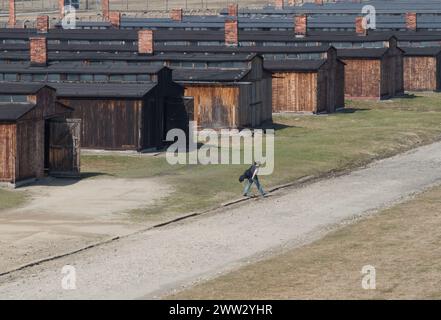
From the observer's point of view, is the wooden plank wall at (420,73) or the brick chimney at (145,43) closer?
the brick chimney at (145,43)

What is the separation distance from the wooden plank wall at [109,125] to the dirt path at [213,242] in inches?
429

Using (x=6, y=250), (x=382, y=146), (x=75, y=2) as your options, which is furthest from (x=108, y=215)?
(x=75, y=2)

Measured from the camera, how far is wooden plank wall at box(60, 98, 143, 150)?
64.8 m

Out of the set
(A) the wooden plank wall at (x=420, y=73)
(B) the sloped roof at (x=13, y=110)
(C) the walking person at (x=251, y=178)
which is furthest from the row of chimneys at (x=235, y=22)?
(C) the walking person at (x=251, y=178)

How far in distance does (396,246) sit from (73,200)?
14.1 meters

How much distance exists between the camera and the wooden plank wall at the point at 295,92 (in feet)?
282

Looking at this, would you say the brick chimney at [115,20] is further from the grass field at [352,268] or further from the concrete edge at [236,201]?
the grass field at [352,268]

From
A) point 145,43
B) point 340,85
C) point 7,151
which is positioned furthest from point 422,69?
point 7,151

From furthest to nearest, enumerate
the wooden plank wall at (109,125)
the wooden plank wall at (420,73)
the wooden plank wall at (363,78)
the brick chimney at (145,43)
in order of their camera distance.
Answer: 1. the wooden plank wall at (420,73)
2. the wooden plank wall at (363,78)
3. the brick chimney at (145,43)
4. the wooden plank wall at (109,125)

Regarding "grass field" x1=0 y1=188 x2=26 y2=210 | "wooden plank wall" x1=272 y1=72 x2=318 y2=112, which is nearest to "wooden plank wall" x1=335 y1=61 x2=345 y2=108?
"wooden plank wall" x1=272 y1=72 x2=318 y2=112

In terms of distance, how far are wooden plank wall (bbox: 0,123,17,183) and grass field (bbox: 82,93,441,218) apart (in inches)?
230

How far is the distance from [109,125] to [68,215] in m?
17.4

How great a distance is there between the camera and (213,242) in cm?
4350

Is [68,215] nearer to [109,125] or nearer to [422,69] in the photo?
[109,125]
